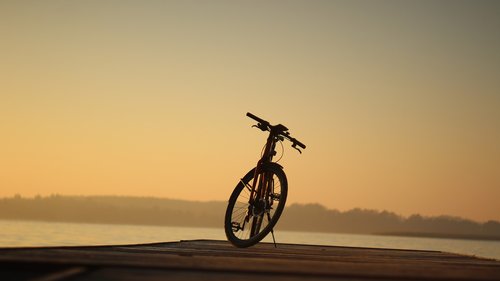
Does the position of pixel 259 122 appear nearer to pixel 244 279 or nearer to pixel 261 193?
pixel 261 193

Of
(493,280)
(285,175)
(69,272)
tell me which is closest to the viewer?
(69,272)

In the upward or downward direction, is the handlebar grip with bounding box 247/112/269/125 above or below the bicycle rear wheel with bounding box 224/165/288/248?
above

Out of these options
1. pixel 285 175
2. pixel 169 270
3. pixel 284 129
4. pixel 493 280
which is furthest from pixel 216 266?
pixel 284 129

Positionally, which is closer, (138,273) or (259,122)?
(138,273)

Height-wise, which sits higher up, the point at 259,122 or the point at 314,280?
the point at 259,122

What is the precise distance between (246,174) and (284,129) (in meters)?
0.93

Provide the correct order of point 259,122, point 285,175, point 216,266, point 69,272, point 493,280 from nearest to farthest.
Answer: point 69,272
point 493,280
point 216,266
point 285,175
point 259,122

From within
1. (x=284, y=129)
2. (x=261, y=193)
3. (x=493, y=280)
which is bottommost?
(x=493, y=280)

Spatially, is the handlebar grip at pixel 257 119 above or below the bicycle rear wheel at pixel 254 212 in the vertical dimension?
above

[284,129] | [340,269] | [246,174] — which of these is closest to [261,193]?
[246,174]

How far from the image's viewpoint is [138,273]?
2988mm

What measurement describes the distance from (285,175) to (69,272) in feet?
16.1

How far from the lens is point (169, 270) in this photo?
315 centimetres

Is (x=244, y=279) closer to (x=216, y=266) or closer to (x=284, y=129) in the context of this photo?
(x=216, y=266)
